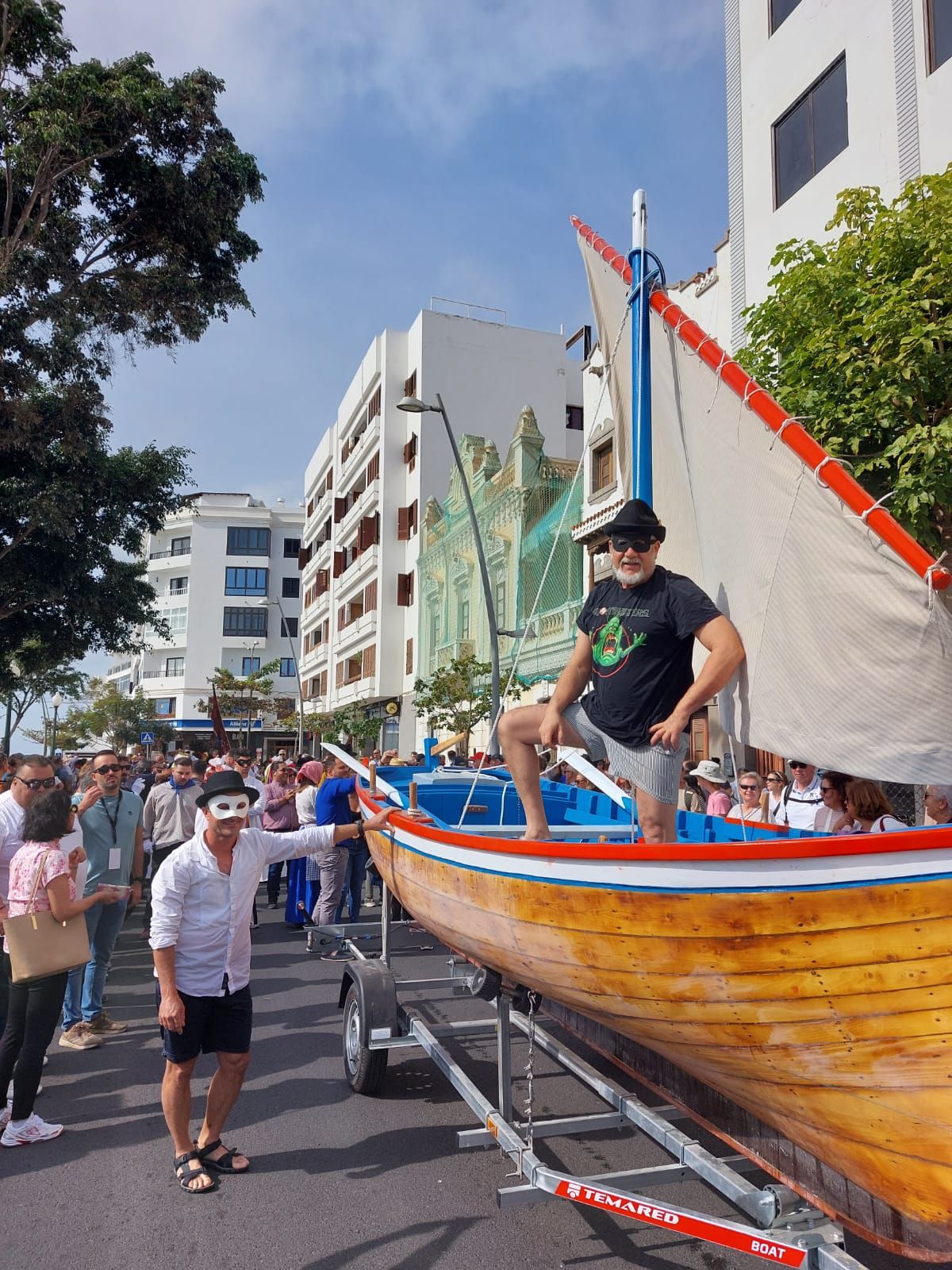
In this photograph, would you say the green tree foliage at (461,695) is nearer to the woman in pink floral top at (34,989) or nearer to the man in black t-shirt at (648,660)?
the woman in pink floral top at (34,989)

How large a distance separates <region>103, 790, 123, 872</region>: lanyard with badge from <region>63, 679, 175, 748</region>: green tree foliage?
59246 millimetres

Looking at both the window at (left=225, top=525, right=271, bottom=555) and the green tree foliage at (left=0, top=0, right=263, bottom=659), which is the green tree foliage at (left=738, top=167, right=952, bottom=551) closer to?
the green tree foliage at (left=0, top=0, right=263, bottom=659)

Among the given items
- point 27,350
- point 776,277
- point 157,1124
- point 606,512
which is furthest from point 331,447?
point 157,1124

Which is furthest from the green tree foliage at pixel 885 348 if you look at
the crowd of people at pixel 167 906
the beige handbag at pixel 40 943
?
the beige handbag at pixel 40 943

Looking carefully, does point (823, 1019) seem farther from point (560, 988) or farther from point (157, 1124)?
point (157, 1124)

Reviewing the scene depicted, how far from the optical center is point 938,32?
12.6 meters

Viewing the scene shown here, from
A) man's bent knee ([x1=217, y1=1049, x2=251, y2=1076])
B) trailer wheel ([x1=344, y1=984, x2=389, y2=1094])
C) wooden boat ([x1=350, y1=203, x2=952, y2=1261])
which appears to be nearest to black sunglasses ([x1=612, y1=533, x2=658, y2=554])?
wooden boat ([x1=350, y1=203, x2=952, y2=1261])

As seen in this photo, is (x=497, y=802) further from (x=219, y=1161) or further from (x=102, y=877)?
(x=219, y=1161)

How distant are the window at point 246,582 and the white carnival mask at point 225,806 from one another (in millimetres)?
71681

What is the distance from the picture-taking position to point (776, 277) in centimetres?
993

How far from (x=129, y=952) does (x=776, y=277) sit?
9.81 metres

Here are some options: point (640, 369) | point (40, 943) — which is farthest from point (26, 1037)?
point (640, 369)

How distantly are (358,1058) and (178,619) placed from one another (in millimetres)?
72423

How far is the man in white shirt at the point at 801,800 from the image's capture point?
7621 mm
